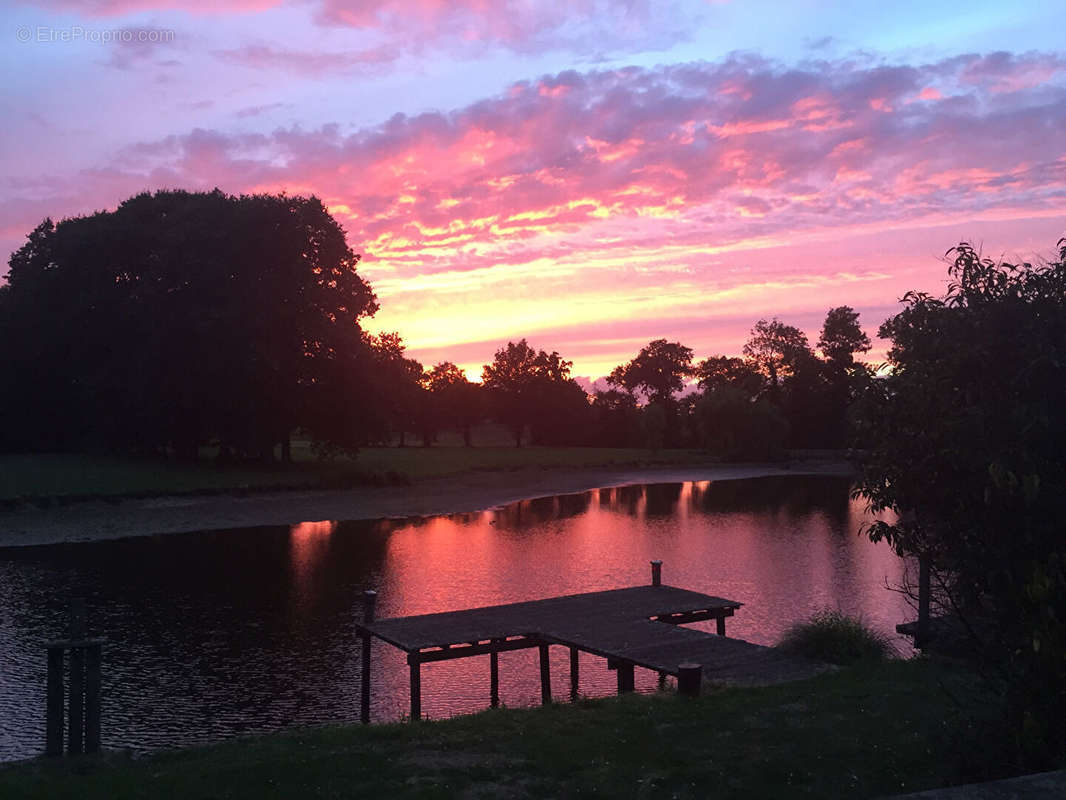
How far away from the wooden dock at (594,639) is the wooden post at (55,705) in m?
6.08

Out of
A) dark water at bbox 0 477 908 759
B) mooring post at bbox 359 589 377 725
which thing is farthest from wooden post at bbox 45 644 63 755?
mooring post at bbox 359 589 377 725

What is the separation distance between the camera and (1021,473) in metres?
7.48

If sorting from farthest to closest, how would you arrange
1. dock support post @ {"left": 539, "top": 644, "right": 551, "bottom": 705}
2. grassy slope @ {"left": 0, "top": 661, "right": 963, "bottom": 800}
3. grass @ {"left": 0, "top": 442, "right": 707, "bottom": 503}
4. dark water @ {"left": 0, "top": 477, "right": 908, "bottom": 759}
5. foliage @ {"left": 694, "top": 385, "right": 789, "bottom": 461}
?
foliage @ {"left": 694, "top": 385, "right": 789, "bottom": 461}, grass @ {"left": 0, "top": 442, "right": 707, "bottom": 503}, dock support post @ {"left": 539, "top": 644, "right": 551, "bottom": 705}, dark water @ {"left": 0, "top": 477, "right": 908, "bottom": 759}, grassy slope @ {"left": 0, "top": 661, "right": 963, "bottom": 800}

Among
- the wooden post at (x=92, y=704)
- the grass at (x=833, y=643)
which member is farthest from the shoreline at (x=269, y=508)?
the grass at (x=833, y=643)

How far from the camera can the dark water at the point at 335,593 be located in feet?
61.4

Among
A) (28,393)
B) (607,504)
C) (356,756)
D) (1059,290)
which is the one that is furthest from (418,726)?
(28,393)

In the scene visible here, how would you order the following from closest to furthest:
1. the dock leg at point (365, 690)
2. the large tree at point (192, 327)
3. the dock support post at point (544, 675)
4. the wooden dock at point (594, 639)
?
the wooden dock at point (594, 639) < the dock leg at point (365, 690) < the dock support post at point (544, 675) < the large tree at point (192, 327)

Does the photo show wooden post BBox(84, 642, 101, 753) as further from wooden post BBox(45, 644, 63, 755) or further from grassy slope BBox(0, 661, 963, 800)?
grassy slope BBox(0, 661, 963, 800)

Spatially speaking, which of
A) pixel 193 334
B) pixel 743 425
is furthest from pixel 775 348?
pixel 193 334

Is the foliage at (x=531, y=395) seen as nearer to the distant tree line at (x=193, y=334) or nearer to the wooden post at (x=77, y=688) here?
the distant tree line at (x=193, y=334)

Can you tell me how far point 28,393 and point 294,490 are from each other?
2184 centimetres

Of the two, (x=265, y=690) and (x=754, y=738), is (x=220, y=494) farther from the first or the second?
(x=754, y=738)

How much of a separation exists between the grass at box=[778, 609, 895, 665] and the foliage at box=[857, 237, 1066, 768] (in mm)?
8844

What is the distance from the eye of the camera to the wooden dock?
16.7m
